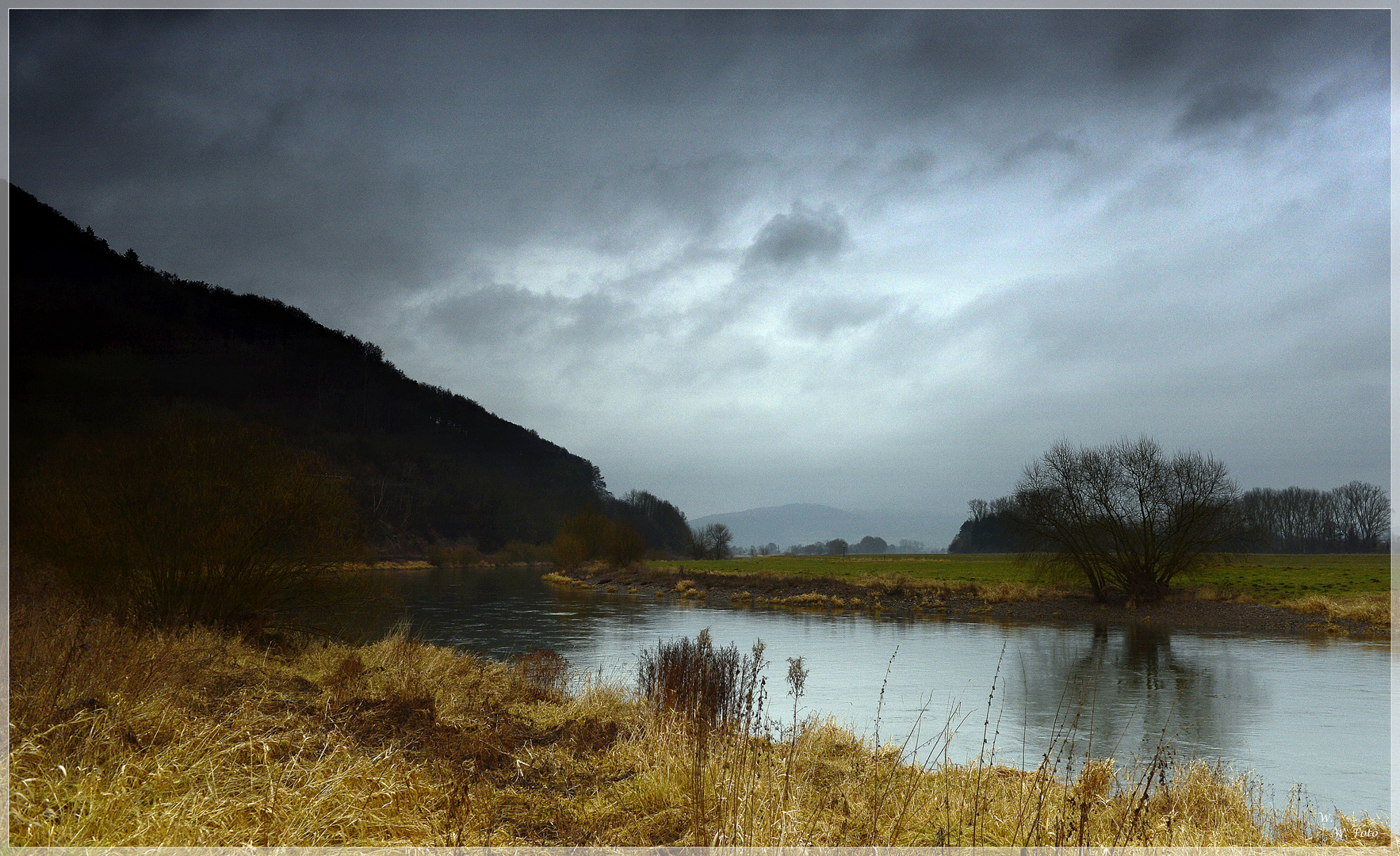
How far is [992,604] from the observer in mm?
38906

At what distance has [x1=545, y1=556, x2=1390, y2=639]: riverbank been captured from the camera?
3072 cm

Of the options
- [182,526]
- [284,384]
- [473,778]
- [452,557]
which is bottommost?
[452,557]

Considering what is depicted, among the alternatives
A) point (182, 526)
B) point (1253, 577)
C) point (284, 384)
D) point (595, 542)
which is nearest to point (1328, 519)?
point (1253, 577)

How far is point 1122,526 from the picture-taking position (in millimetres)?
38000

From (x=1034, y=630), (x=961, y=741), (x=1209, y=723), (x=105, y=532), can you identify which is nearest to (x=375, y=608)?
(x=105, y=532)

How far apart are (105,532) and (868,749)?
1348cm

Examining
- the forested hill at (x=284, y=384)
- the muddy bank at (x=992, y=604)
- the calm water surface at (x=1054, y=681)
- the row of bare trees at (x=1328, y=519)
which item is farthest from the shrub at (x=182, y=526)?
the row of bare trees at (x=1328, y=519)

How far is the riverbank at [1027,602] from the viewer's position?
30.7 m

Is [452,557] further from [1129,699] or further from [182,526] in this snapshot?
[1129,699]

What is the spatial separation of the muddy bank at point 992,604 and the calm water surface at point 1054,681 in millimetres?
3576

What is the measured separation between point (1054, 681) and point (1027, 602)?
22.6 meters

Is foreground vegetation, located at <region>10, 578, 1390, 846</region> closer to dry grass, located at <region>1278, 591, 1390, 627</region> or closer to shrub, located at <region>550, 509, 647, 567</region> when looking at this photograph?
dry grass, located at <region>1278, 591, 1390, 627</region>

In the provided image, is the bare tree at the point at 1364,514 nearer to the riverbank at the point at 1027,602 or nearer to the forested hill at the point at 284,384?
the riverbank at the point at 1027,602

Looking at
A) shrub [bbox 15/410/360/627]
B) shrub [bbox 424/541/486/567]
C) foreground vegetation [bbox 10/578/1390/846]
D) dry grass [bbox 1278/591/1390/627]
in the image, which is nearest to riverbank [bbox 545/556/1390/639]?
dry grass [bbox 1278/591/1390/627]
